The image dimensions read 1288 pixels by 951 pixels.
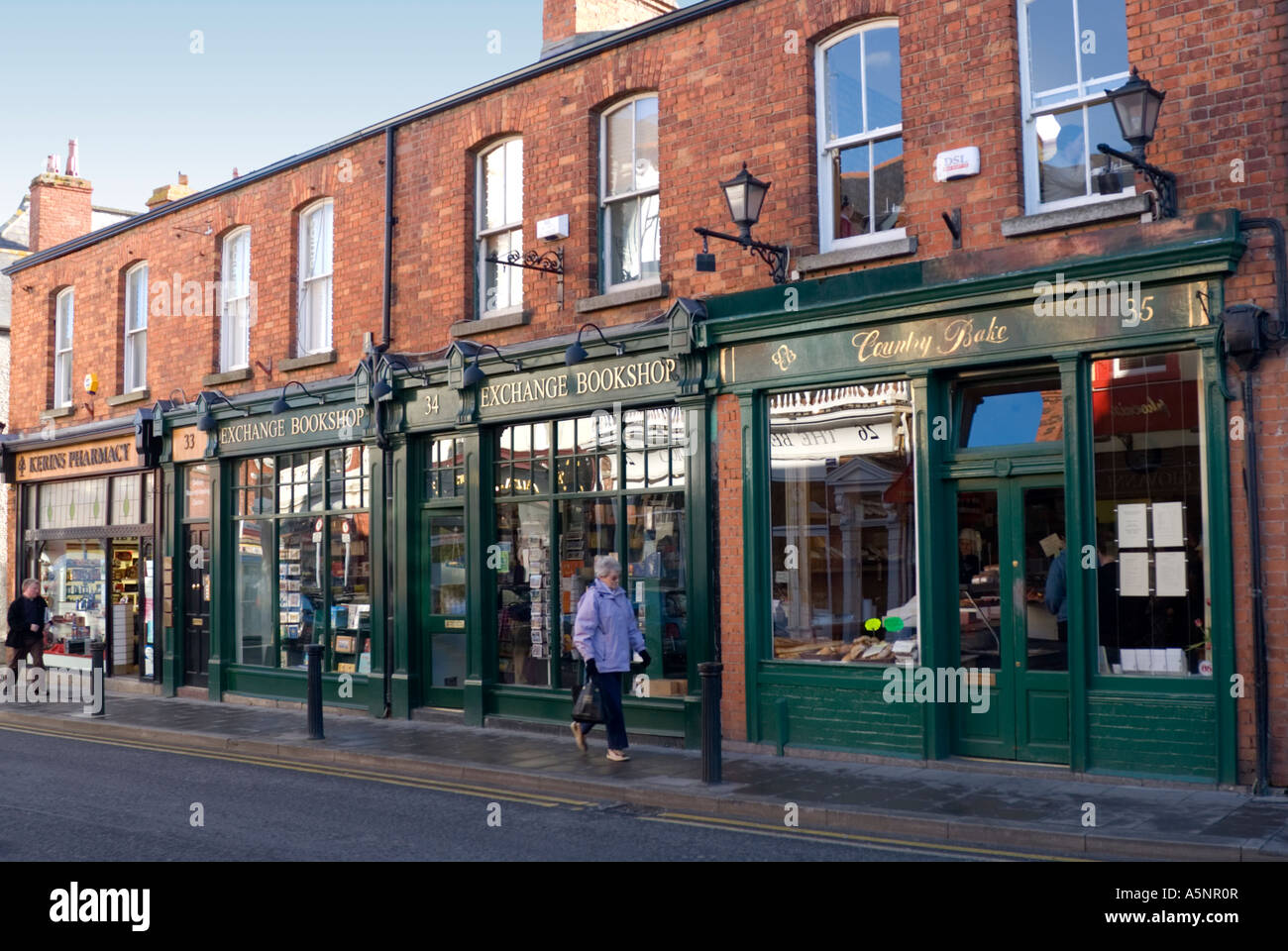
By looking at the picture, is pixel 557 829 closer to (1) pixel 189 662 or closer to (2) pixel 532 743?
(2) pixel 532 743

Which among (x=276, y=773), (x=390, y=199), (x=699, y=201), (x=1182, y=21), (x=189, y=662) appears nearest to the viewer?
(x=1182, y=21)

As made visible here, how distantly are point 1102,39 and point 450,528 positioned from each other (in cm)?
857

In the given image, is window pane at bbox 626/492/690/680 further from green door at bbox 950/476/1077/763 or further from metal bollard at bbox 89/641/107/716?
metal bollard at bbox 89/641/107/716

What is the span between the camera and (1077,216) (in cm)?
969

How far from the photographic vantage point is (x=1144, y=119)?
8766mm

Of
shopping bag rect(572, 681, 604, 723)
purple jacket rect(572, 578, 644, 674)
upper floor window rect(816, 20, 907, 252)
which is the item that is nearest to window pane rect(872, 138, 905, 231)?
upper floor window rect(816, 20, 907, 252)

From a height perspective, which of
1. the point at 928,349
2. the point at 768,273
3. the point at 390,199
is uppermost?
the point at 390,199

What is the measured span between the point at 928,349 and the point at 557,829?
4997mm

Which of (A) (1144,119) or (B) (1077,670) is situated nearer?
(A) (1144,119)

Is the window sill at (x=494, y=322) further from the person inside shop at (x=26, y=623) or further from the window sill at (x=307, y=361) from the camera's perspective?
the person inside shop at (x=26, y=623)

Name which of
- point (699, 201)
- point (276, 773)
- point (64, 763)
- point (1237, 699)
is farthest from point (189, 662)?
point (1237, 699)

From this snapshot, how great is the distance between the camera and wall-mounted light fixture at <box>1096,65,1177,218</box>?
872 cm

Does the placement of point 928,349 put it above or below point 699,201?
below

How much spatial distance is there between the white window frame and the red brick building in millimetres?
68
